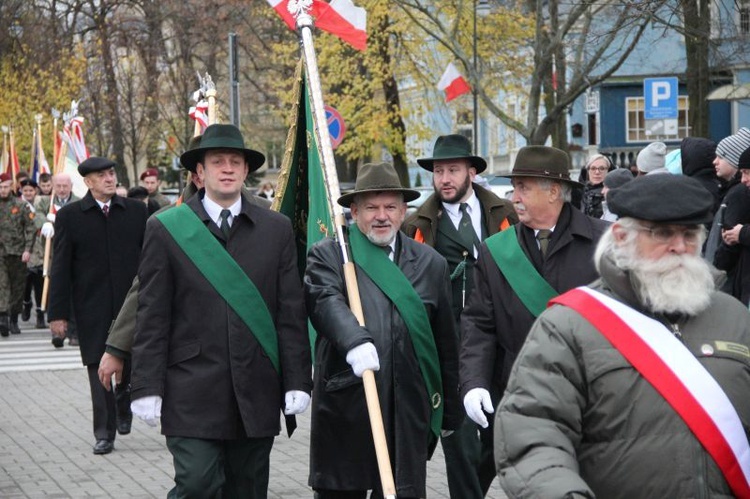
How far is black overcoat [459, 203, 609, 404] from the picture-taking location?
6.11m

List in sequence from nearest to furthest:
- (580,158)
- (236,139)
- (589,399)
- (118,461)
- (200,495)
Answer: (589,399) → (200,495) → (236,139) → (118,461) → (580,158)

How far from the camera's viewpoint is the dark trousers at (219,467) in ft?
20.0

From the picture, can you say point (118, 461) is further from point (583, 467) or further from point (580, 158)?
point (580, 158)

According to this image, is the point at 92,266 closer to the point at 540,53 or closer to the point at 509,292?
the point at 509,292

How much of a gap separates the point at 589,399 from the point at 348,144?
31.2m

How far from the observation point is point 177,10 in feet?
135

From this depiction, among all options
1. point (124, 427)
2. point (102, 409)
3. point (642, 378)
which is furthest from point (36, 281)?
point (642, 378)

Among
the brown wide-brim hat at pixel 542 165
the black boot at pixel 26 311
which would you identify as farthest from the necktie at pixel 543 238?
the black boot at pixel 26 311

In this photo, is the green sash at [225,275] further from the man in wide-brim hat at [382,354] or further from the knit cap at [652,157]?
the knit cap at [652,157]

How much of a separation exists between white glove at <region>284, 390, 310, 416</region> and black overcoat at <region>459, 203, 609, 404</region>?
72 cm

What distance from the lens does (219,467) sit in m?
6.28

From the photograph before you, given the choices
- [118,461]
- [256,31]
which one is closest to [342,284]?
[118,461]

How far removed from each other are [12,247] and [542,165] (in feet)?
47.1

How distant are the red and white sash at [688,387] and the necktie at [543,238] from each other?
2.53m
